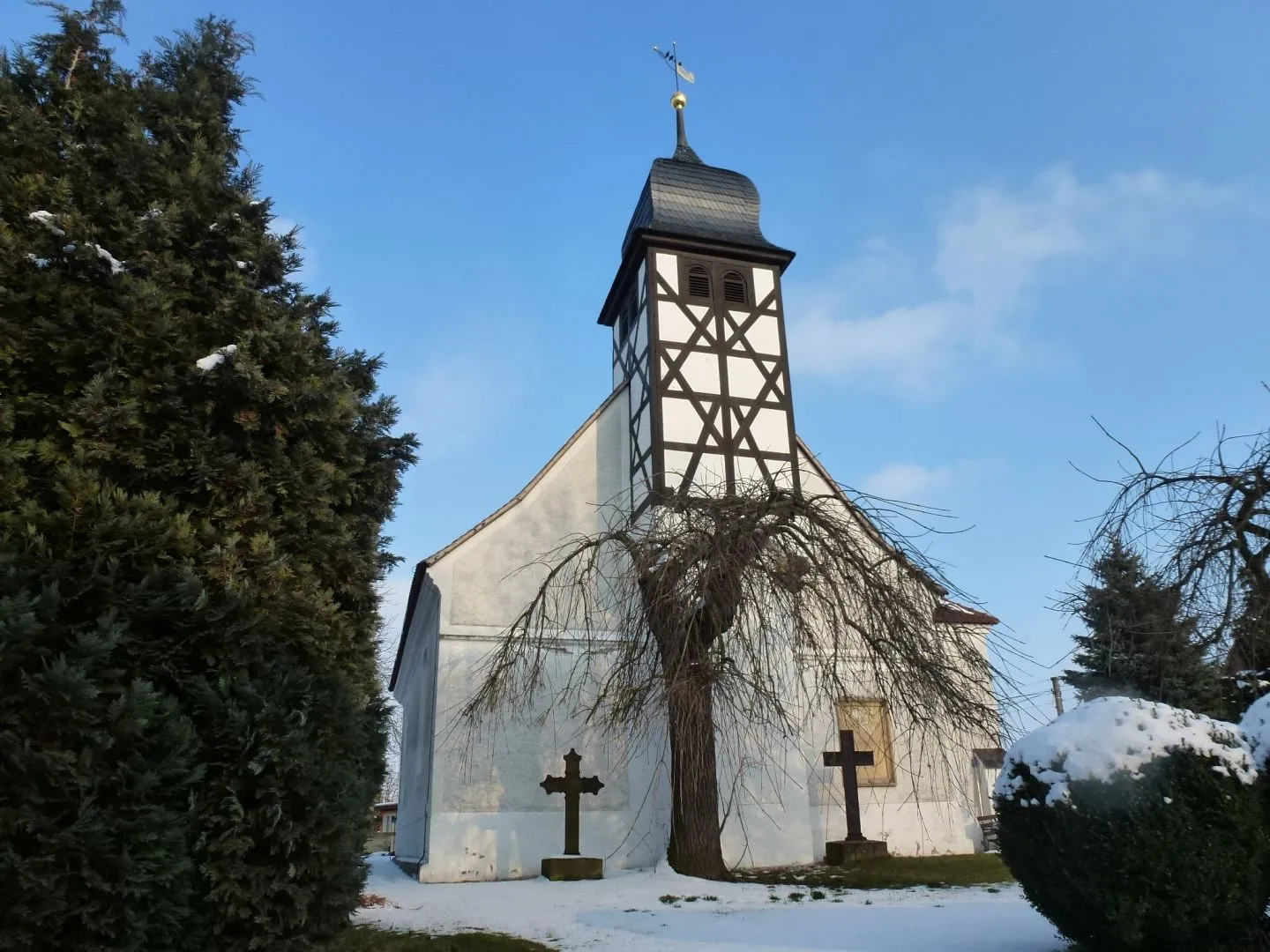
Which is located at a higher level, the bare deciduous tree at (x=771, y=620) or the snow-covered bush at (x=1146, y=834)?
the bare deciduous tree at (x=771, y=620)

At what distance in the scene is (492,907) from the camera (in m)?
9.15

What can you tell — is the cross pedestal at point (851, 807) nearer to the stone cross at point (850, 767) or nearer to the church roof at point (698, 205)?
the stone cross at point (850, 767)

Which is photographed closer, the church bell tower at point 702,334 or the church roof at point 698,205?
the church bell tower at point 702,334

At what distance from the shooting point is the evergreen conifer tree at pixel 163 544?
4137 millimetres

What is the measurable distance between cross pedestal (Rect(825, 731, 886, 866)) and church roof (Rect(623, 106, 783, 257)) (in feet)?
29.8

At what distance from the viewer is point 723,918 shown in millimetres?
7699

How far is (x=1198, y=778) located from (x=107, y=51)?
27.8 ft

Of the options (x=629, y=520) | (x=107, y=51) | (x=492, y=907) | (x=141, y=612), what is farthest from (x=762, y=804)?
(x=107, y=51)

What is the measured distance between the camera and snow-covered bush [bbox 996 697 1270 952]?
16.2 feet

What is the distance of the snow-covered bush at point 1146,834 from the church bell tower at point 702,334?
8811 mm

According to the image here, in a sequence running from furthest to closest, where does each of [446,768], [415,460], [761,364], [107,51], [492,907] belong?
[761,364]
[446,768]
[492,907]
[415,460]
[107,51]

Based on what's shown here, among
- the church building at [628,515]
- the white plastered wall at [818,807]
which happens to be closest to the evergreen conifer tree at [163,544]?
the church building at [628,515]

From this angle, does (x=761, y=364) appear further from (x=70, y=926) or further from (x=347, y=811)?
(x=70, y=926)

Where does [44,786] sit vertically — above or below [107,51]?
below
